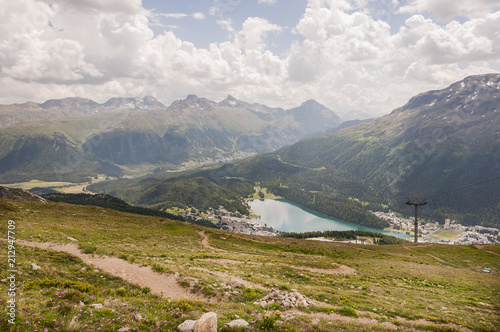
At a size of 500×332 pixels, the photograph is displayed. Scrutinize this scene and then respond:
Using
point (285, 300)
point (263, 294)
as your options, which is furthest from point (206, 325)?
point (263, 294)

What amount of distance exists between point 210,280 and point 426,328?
17.8 m

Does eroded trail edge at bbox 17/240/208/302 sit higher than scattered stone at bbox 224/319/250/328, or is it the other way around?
scattered stone at bbox 224/319/250/328

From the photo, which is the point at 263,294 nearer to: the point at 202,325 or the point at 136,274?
the point at 202,325

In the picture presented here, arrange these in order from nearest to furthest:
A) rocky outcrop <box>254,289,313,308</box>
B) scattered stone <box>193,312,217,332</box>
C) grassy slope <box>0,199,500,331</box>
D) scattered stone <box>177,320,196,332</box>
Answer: scattered stone <box>193,312,217,332</box> < scattered stone <box>177,320,196,332</box> < grassy slope <box>0,199,500,331</box> < rocky outcrop <box>254,289,313,308</box>

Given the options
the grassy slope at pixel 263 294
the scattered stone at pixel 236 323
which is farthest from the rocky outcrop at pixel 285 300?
the scattered stone at pixel 236 323

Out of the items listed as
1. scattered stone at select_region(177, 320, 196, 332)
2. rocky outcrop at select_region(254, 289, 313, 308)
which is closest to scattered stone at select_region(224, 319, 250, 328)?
scattered stone at select_region(177, 320, 196, 332)

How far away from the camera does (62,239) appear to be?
98.1ft

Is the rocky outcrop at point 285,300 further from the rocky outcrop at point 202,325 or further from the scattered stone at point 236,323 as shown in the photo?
the rocky outcrop at point 202,325

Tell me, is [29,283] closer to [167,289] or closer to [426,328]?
[167,289]

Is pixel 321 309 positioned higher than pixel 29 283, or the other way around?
pixel 29 283

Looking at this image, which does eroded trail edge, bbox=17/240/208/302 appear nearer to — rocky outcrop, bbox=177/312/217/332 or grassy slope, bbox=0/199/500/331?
grassy slope, bbox=0/199/500/331

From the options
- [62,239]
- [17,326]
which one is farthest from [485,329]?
[62,239]

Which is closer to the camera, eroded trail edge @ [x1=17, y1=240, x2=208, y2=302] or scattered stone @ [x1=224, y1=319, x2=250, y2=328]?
scattered stone @ [x1=224, y1=319, x2=250, y2=328]

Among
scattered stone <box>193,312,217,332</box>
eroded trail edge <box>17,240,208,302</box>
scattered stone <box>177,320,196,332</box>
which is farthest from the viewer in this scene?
eroded trail edge <box>17,240,208,302</box>
